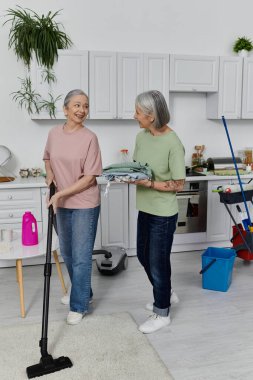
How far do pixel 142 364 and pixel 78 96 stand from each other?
5.00 feet

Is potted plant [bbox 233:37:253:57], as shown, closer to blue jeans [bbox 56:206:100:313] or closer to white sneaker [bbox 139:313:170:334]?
blue jeans [bbox 56:206:100:313]

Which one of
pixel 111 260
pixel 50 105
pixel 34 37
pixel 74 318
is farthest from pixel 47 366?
pixel 34 37

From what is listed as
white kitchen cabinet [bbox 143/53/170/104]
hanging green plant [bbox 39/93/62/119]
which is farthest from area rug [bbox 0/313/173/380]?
white kitchen cabinet [bbox 143/53/170/104]

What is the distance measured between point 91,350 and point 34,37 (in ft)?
9.14

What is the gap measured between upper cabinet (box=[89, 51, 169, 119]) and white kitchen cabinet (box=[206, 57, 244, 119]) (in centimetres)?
58

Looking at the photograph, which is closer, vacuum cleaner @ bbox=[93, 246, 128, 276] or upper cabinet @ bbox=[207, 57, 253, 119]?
vacuum cleaner @ bbox=[93, 246, 128, 276]

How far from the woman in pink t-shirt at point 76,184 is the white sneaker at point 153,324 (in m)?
0.41

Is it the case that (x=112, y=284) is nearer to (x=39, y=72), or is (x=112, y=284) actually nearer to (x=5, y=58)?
(x=39, y=72)

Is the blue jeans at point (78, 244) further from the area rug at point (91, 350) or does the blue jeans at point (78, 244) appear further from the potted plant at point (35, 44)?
the potted plant at point (35, 44)

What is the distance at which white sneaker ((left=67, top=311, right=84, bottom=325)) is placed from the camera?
2.74 meters

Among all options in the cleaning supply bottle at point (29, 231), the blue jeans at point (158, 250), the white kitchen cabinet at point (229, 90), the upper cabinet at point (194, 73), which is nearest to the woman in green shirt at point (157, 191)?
the blue jeans at point (158, 250)

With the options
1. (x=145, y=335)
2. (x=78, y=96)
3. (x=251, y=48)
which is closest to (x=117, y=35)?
(x=251, y=48)

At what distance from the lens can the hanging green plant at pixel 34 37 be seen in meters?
3.88

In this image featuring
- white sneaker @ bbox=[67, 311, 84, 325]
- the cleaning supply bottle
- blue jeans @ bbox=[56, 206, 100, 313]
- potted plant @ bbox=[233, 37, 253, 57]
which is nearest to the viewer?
blue jeans @ bbox=[56, 206, 100, 313]
